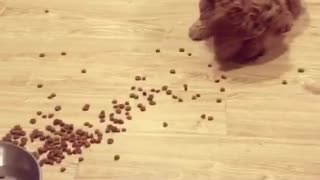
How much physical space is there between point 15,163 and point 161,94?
1.30ft

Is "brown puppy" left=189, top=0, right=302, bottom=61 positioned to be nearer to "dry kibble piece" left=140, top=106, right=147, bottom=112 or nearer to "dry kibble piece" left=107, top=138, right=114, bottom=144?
"dry kibble piece" left=140, top=106, right=147, bottom=112

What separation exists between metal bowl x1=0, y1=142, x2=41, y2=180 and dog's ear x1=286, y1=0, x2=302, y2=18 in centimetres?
80

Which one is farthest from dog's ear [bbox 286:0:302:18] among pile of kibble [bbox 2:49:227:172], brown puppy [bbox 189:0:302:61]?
pile of kibble [bbox 2:49:227:172]

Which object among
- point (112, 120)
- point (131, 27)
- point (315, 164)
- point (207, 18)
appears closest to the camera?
point (315, 164)

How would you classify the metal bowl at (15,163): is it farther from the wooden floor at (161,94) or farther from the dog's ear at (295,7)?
the dog's ear at (295,7)

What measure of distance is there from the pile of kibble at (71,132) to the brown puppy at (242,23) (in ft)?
0.43

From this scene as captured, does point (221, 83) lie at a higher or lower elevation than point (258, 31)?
lower

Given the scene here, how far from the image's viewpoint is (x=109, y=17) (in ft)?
5.68

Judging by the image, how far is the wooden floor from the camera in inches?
51.6

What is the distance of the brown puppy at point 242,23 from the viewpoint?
56.1 inches

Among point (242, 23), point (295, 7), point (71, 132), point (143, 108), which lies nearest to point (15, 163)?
point (71, 132)

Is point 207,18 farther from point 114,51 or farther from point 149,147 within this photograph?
point 149,147

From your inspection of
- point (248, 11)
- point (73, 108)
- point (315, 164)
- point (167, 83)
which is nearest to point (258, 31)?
point (248, 11)

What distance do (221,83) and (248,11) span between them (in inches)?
7.7
